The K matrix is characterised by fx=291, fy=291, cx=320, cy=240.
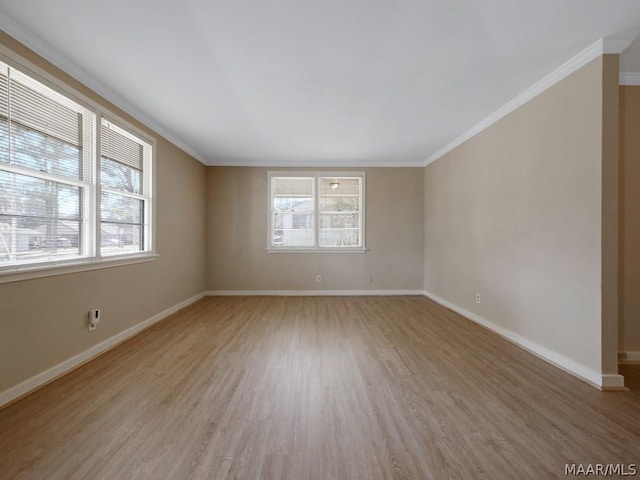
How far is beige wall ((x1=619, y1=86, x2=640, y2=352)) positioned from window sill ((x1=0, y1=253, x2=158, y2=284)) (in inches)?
199

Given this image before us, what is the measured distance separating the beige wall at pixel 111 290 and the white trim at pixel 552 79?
4392mm

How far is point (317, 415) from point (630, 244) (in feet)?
10.6

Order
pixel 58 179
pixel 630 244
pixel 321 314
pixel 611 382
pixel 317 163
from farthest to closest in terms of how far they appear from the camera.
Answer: pixel 317 163 < pixel 321 314 < pixel 630 244 < pixel 58 179 < pixel 611 382

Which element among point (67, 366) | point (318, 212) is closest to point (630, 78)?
point (318, 212)

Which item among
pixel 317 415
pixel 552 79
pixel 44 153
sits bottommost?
pixel 317 415

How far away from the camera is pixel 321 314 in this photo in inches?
176

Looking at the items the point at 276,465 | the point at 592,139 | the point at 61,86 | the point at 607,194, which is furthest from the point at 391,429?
the point at 61,86

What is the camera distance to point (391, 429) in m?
1.77

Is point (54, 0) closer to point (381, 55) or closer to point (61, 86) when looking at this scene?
point (61, 86)

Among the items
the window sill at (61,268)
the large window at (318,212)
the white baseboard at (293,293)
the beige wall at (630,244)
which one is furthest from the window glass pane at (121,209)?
the beige wall at (630,244)

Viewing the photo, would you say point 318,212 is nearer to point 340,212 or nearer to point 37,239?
point 340,212

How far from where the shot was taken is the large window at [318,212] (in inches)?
233

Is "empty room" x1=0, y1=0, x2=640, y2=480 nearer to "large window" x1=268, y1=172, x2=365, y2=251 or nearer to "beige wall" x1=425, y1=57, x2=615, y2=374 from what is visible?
"beige wall" x1=425, y1=57, x2=615, y2=374

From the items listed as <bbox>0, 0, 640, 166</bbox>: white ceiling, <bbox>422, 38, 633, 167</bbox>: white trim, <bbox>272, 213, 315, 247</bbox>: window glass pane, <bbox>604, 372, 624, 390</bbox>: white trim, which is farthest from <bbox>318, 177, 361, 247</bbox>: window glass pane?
<bbox>604, 372, 624, 390</bbox>: white trim
